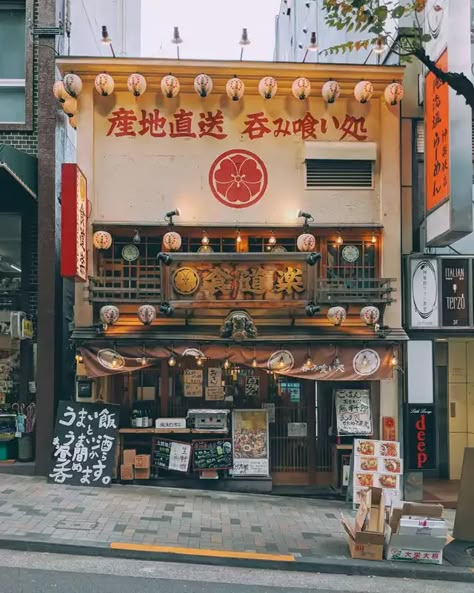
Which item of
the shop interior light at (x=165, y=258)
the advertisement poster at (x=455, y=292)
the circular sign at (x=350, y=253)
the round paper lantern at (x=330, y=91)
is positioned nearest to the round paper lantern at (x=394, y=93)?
the round paper lantern at (x=330, y=91)

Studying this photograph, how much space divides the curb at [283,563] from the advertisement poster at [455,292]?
4.62 meters

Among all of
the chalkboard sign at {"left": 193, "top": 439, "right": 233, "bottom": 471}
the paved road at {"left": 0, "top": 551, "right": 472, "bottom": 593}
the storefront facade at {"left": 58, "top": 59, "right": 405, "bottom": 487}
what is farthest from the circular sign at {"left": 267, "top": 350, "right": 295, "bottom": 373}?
the paved road at {"left": 0, "top": 551, "right": 472, "bottom": 593}

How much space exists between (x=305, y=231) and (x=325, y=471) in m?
4.64

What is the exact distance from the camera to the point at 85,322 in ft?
36.3

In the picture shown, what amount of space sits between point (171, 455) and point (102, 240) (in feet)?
13.7

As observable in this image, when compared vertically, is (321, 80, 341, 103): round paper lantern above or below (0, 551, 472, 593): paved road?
above

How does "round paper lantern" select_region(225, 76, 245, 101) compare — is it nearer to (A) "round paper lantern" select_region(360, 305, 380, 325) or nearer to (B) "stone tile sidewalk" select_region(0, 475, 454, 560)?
(A) "round paper lantern" select_region(360, 305, 380, 325)

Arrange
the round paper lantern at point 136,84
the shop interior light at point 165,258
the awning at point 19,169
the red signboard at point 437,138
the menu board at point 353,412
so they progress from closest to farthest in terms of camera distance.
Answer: the red signboard at point 437,138 < the awning at point 19,169 < the shop interior light at point 165,258 < the round paper lantern at point 136,84 < the menu board at point 353,412

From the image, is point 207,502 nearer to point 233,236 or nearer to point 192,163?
point 233,236

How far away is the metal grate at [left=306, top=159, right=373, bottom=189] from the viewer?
38.1 ft

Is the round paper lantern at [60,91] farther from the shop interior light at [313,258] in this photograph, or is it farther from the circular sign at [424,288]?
the circular sign at [424,288]

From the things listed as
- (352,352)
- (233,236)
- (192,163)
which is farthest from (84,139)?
(352,352)

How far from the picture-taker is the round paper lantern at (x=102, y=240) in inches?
430

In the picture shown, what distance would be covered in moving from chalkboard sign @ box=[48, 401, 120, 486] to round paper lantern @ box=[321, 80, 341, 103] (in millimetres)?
6959
